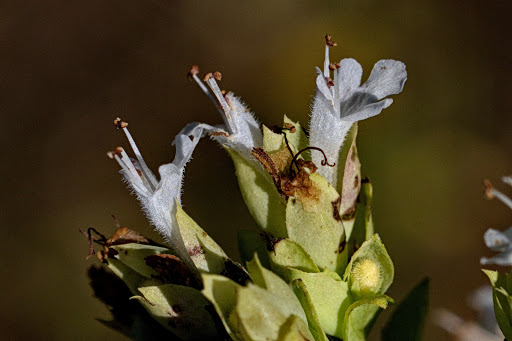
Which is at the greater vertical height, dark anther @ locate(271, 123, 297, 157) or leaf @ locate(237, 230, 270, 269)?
dark anther @ locate(271, 123, 297, 157)

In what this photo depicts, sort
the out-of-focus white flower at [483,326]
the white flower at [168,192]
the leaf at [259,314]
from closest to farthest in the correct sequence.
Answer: the leaf at [259,314] < the white flower at [168,192] < the out-of-focus white flower at [483,326]

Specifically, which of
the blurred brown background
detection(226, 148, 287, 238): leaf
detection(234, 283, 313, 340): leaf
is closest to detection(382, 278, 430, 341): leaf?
detection(226, 148, 287, 238): leaf

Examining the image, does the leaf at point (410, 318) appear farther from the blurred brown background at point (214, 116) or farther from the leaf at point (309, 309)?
the blurred brown background at point (214, 116)

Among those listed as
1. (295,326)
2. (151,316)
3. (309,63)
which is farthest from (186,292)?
(309,63)

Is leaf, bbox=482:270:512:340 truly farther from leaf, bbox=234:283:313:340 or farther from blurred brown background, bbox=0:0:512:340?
blurred brown background, bbox=0:0:512:340

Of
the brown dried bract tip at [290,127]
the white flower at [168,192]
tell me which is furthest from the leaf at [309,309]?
the brown dried bract tip at [290,127]

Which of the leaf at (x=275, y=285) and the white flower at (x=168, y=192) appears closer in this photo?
the leaf at (x=275, y=285)

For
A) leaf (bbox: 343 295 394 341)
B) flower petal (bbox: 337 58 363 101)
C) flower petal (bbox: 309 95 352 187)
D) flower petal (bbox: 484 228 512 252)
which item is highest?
flower petal (bbox: 337 58 363 101)

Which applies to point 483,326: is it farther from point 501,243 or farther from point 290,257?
point 290,257
